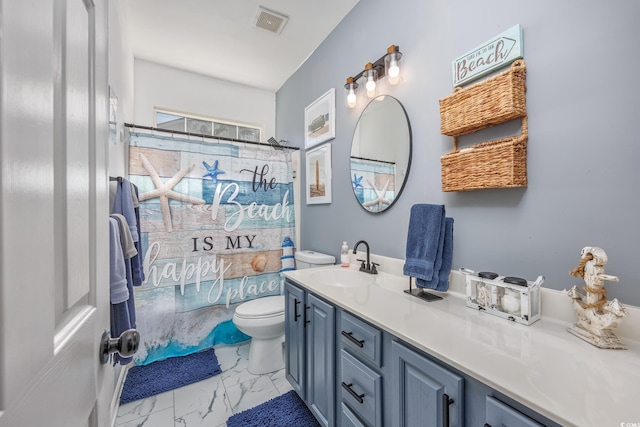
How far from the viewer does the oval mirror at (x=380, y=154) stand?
1562mm

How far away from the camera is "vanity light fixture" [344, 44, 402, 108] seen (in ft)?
5.06

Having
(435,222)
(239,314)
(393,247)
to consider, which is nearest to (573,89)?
(435,222)

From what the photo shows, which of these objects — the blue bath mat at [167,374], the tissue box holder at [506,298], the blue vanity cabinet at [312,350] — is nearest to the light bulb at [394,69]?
the tissue box holder at [506,298]

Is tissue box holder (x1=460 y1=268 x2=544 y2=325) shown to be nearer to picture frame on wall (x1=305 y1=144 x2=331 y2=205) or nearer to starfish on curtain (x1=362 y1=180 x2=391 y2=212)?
starfish on curtain (x1=362 y1=180 x2=391 y2=212)

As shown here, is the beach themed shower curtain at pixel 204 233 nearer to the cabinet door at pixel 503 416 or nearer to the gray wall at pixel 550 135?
the gray wall at pixel 550 135

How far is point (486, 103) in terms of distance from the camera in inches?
42.1

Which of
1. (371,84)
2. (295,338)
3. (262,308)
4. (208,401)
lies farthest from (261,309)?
(371,84)

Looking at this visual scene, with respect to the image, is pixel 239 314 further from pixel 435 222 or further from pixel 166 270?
pixel 435 222

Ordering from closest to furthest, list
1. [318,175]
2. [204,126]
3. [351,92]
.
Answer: [351,92] < [318,175] < [204,126]

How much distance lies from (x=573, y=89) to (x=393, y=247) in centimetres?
105

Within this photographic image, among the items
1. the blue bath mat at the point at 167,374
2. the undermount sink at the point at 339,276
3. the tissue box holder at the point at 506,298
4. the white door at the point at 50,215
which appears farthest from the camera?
the blue bath mat at the point at 167,374

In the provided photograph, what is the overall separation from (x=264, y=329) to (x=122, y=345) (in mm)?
1368

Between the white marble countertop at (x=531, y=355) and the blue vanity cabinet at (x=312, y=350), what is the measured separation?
199 mm

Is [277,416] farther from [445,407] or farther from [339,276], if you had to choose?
[445,407]
